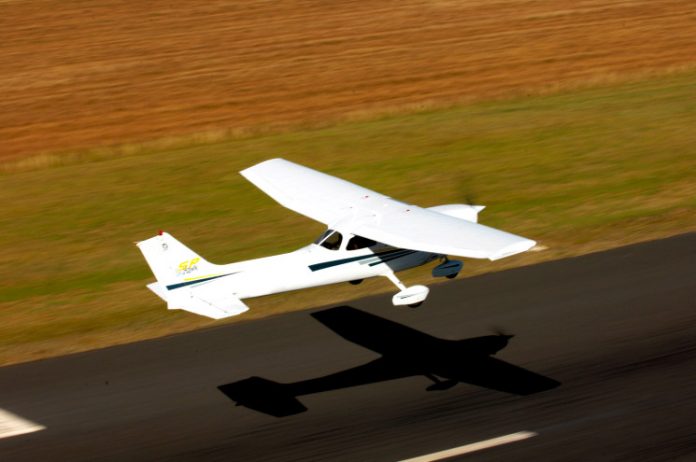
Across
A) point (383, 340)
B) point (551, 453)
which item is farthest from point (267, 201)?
point (551, 453)

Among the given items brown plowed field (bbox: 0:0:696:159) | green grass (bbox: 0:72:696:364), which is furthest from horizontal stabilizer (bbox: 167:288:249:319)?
brown plowed field (bbox: 0:0:696:159)

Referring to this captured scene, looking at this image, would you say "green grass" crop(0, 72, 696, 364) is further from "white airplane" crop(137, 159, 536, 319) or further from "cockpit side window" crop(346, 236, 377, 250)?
"cockpit side window" crop(346, 236, 377, 250)

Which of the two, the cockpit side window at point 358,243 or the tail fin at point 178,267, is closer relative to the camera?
the tail fin at point 178,267

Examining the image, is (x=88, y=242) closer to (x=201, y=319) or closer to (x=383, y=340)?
(x=201, y=319)

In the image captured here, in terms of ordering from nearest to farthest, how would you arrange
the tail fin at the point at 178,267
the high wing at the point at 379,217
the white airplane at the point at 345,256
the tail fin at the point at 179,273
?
the high wing at the point at 379,217
the white airplane at the point at 345,256
the tail fin at the point at 179,273
the tail fin at the point at 178,267

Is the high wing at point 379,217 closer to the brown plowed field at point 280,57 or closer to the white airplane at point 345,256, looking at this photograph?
the white airplane at point 345,256

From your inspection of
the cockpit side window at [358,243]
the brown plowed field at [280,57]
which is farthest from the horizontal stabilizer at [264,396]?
the brown plowed field at [280,57]

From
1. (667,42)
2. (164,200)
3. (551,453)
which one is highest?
(667,42)
